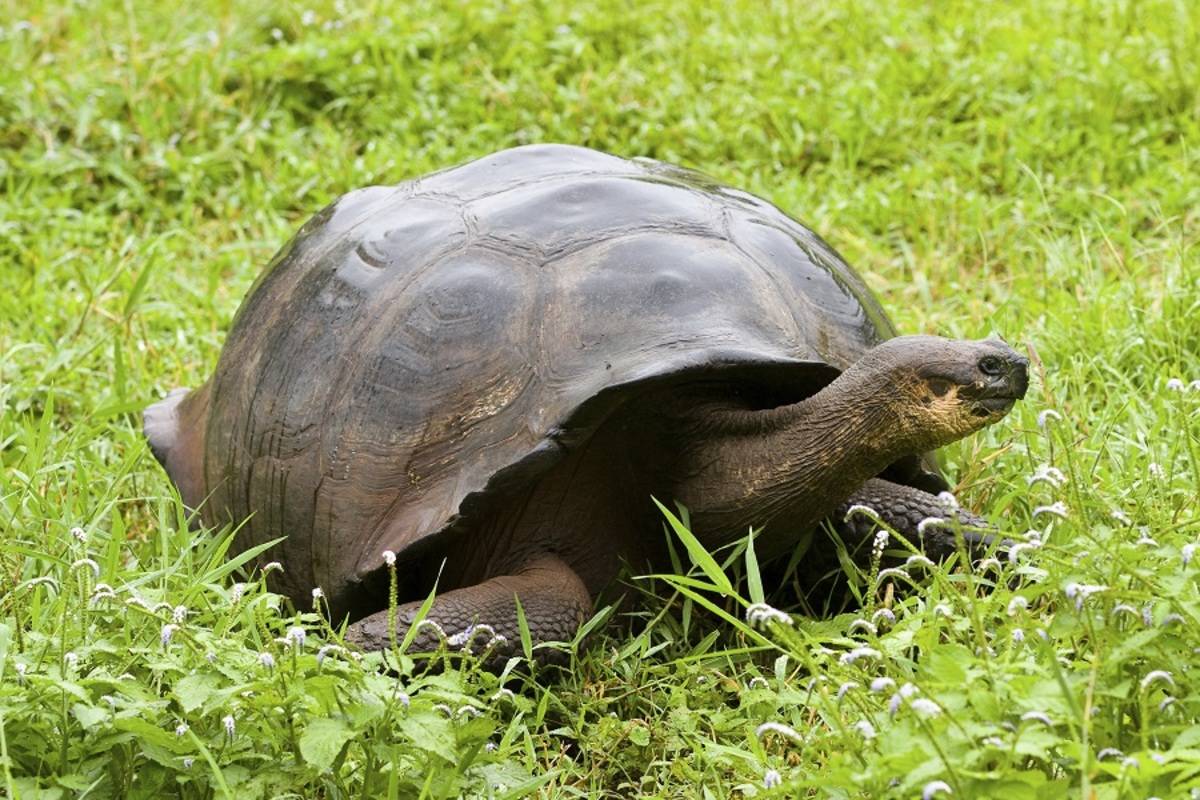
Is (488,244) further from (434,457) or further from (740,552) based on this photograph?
(740,552)

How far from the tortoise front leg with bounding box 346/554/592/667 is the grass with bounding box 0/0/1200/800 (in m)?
0.10

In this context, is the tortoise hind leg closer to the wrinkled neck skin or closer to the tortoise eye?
the wrinkled neck skin

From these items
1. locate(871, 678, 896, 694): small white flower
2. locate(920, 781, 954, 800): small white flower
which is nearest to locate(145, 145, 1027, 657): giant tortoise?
locate(871, 678, 896, 694): small white flower

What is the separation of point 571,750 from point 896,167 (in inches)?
142

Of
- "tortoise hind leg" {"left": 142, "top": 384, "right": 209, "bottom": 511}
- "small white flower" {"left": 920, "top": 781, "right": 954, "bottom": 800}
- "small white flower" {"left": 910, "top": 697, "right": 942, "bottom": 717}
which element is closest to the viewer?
"small white flower" {"left": 920, "top": 781, "right": 954, "bottom": 800}

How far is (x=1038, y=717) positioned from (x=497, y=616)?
130cm

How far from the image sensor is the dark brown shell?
3115 mm

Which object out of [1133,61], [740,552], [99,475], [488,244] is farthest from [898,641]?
[1133,61]

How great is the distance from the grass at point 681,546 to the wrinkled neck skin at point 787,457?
136 mm

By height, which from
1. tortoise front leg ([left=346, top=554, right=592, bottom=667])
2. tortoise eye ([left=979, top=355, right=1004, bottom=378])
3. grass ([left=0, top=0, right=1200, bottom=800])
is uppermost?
tortoise eye ([left=979, top=355, right=1004, bottom=378])

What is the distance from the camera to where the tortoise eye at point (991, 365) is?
2.98 m

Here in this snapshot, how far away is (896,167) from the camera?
6.11 meters

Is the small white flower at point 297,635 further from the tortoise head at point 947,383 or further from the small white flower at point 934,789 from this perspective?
the tortoise head at point 947,383

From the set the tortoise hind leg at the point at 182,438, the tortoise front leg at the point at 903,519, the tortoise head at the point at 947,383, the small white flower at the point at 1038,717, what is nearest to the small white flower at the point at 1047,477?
the small white flower at the point at 1038,717
